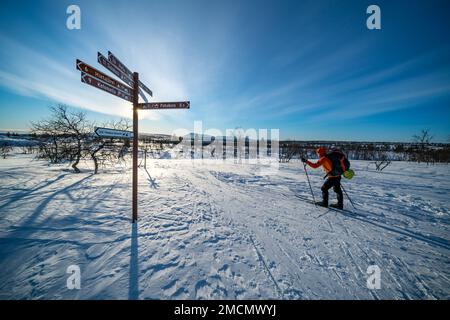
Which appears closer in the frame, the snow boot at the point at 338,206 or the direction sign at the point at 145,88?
the direction sign at the point at 145,88

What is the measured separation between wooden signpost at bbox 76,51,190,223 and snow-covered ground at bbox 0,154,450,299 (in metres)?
1.11

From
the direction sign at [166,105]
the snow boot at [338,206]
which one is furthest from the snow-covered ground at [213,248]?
the direction sign at [166,105]

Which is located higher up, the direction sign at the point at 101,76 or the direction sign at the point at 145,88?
the direction sign at the point at 145,88

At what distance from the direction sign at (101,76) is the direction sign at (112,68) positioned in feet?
0.47

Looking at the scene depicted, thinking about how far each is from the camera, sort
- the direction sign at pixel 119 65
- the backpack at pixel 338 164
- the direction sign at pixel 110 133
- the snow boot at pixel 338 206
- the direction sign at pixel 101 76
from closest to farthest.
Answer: the direction sign at pixel 101 76, the direction sign at pixel 119 65, the direction sign at pixel 110 133, the backpack at pixel 338 164, the snow boot at pixel 338 206

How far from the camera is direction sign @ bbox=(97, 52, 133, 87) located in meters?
2.80

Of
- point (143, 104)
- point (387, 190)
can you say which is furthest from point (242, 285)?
point (387, 190)

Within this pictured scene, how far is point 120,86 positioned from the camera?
3.22 meters

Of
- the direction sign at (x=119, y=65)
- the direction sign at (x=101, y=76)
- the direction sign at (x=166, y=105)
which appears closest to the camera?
the direction sign at (x=101, y=76)

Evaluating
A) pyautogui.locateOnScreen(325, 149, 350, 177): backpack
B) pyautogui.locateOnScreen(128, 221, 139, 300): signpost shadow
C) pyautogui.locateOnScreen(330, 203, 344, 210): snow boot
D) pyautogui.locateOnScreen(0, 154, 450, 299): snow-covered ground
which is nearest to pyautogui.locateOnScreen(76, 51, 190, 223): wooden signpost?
pyautogui.locateOnScreen(128, 221, 139, 300): signpost shadow

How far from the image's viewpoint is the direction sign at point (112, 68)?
2805mm

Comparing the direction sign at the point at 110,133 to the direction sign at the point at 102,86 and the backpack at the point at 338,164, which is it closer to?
the direction sign at the point at 102,86

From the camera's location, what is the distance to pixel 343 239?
11.0 feet

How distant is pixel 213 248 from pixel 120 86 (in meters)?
3.61
